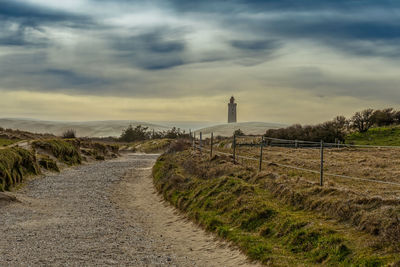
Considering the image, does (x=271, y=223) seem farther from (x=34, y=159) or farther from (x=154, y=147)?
(x=154, y=147)

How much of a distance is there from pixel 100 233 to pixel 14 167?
1237 centimetres

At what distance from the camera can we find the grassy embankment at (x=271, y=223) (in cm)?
791

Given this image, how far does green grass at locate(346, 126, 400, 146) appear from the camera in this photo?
147 feet

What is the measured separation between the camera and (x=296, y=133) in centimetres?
4931

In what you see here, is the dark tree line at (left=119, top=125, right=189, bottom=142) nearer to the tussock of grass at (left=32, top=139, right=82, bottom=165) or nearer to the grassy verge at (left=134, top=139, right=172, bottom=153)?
the grassy verge at (left=134, top=139, right=172, bottom=153)

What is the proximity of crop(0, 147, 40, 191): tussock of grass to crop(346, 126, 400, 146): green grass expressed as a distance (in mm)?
32223

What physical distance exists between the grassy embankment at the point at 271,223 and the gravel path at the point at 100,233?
1.67 feet

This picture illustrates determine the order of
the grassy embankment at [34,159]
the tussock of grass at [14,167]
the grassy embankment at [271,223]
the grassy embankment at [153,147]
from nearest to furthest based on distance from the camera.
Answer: the grassy embankment at [271,223], the tussock of grass at [14,167], the grassy embankment at [34,159], the grassy embankment at [153,147]

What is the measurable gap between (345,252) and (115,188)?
15602 millimetres

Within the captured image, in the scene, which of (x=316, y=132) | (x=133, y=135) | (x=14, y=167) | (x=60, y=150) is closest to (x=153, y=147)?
(x=133, y=135)

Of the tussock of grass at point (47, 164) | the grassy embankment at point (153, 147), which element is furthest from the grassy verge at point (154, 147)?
the tussock of grass at point (47, 164)

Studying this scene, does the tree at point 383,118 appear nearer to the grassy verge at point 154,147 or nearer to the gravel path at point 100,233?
the grassy verge at point 154,147

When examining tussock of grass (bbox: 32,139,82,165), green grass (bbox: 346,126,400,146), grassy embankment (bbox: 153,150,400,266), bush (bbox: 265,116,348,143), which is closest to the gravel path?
grassy embankment (bbox: 153,150,400,266)

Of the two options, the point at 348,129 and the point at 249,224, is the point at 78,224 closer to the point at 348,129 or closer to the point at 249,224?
the point at 249,224
